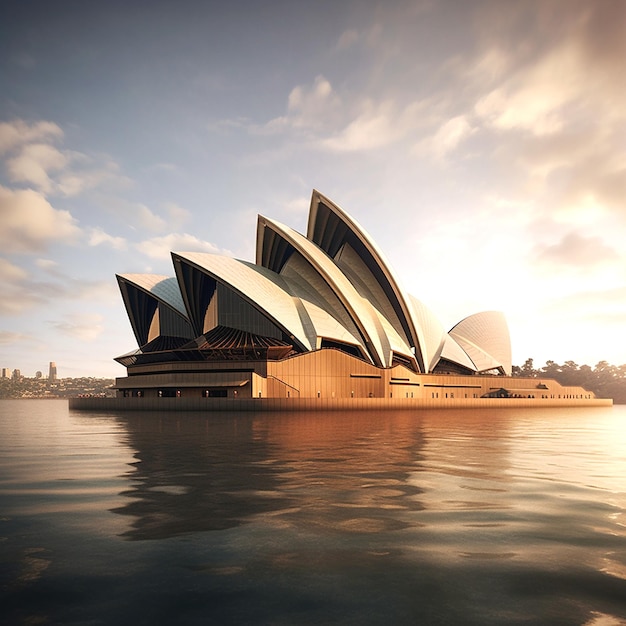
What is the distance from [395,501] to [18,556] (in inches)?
237

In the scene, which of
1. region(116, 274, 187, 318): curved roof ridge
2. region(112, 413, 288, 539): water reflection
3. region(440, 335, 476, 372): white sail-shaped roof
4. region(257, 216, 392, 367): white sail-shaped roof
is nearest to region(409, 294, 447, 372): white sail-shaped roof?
region(440, 335, 476, 372): white sail-shaped roof

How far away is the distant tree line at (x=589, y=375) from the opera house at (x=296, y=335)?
8073 centimetres

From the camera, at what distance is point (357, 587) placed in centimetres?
543

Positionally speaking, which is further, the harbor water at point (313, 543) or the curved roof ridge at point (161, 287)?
the curved roof ridge at point (161, 287)

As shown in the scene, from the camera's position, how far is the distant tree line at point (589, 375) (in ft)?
492

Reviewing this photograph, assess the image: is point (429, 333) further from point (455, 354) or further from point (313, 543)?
point (313, 543)

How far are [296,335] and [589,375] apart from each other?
138 meters

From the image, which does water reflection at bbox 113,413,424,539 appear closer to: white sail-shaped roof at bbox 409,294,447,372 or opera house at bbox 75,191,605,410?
opera house at bbox 75,191,605,410

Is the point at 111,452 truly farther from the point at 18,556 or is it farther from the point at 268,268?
the point at 268,268

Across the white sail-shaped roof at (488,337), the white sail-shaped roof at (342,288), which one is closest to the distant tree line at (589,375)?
the white sail-shaped roof at (488,337)

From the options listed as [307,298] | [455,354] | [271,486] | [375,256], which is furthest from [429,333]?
[271,486]

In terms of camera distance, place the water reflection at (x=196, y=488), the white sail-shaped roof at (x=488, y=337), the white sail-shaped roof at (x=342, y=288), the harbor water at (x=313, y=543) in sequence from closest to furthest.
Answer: the harbor water at (x=313, y=543) → the water reflection at (x=196, y=488) → the white sail-shaped roof at (x=342, y=288) → the white sail-shaped roof at (x=488, y=337)

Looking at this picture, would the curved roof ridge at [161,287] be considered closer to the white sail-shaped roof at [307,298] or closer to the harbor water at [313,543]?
→ the white sail-shaped roof at [307,298]

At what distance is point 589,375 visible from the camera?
164125 millimetres
